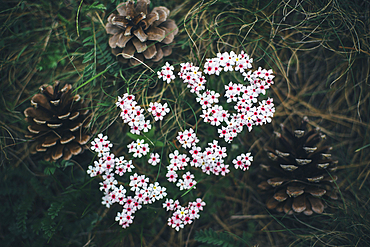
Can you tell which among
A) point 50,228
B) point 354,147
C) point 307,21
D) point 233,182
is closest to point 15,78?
point 50,228

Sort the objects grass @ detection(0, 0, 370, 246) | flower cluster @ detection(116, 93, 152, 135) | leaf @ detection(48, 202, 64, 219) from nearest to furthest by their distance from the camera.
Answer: flower cluster @ detection(116, 93, 152, 135) → leaf @ detection(48, 202, 64, 219) → grass @ detection(0, 0, 370, 246)

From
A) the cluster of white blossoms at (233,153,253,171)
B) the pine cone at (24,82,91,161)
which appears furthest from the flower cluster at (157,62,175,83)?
the cluster of white blossoms at (233,153,253,171)

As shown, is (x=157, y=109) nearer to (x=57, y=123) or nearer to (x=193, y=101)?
(x=193, y=101)

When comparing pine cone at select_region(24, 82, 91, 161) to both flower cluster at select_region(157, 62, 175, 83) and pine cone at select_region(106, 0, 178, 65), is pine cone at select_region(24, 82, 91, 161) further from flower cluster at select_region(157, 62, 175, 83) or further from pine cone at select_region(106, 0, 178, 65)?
flower cluster at select_region(157, 62, 175, 83)

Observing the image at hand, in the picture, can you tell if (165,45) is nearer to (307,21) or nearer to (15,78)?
(307,21)

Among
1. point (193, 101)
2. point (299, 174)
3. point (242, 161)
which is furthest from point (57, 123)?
point (299, 174)

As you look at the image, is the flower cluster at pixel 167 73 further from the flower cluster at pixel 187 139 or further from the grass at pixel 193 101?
the flower cluster at pixel 187 139
